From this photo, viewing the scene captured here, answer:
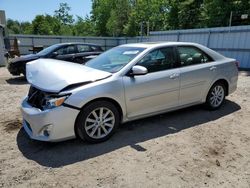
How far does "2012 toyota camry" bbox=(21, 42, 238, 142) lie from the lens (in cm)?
347

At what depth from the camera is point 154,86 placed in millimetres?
4234

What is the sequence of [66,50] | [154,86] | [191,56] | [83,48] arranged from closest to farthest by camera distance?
[154,86] < [191,56] < [66,50] < [83,48]

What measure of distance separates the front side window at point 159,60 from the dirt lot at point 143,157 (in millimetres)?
1122

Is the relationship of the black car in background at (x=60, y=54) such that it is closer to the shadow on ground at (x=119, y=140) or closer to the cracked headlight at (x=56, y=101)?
the shadow on ground at (x=119, y=140)

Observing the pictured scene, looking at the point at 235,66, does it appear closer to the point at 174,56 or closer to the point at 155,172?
the point at 174,56

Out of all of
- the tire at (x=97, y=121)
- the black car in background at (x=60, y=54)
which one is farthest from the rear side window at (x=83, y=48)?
the tire at (x=97, y=121)

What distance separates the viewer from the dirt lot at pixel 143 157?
2920mm

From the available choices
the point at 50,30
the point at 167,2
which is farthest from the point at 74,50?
the point at 50,30

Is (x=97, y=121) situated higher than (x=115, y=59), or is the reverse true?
(x=115, y=59)

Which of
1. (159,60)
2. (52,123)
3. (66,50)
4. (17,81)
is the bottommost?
(17,81)

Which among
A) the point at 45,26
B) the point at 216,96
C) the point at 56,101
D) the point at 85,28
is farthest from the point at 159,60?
the point at 85,28

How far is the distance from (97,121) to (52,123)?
72cm

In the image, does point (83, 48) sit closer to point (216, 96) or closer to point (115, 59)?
point (115, 59)

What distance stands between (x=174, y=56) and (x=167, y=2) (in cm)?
3220
